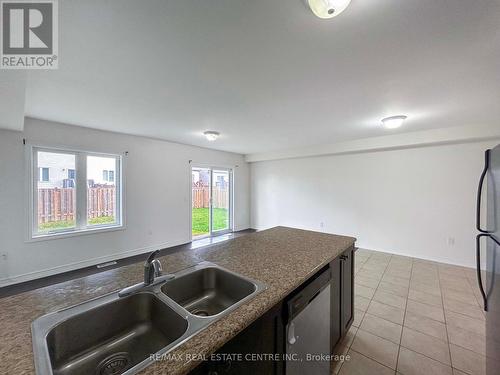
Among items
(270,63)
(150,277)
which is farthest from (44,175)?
(270,63)

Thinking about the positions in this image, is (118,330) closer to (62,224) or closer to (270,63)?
(270,63)

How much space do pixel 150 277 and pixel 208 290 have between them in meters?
0.42

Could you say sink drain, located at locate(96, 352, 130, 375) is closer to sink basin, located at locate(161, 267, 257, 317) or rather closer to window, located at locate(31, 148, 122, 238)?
sink basin, located at locate(161, 267, 257, 317)

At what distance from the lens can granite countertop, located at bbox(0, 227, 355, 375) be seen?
2.12ft

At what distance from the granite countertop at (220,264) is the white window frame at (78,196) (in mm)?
2945

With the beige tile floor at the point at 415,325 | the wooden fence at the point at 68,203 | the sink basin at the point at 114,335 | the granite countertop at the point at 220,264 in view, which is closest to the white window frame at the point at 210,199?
the wooden fence at the point at 68,203

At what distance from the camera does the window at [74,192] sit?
3.20 m

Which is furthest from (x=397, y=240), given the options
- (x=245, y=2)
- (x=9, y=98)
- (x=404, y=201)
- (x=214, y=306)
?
(x=9, y=98)

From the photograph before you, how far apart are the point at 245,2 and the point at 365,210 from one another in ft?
15.0

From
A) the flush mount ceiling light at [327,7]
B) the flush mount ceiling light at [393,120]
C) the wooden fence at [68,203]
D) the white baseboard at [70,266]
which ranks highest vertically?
the flush mount ceiling light at [327,7]

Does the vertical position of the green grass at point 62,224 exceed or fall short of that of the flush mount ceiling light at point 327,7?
it falls short

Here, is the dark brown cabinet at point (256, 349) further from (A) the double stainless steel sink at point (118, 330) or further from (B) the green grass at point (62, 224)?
(B) the green grass at point (62, 224)

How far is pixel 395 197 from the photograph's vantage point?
4195 mm

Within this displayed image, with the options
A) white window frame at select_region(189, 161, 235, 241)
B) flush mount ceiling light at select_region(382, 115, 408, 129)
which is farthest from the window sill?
flush mount ceiling light at select_region(382, 115, 408, 129)
